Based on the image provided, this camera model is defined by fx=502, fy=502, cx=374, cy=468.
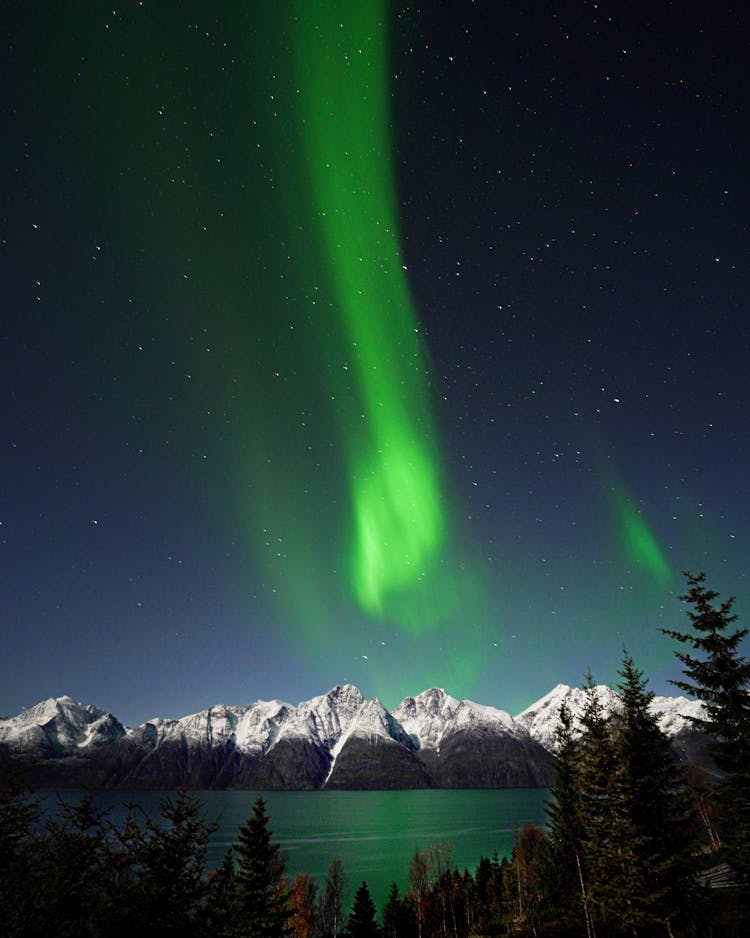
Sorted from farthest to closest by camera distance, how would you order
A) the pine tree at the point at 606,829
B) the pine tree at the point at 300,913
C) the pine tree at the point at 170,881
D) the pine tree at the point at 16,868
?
the pine tree at the point at 300,913 < the pine tree at the point at 606,829 < the pine tree at the point at 170,881 < the pine tree at the point at 16,868

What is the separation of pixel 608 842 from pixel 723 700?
Answer: 7.88 m

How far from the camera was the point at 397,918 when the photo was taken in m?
56.1

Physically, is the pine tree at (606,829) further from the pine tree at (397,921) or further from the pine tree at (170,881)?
the pine tree at (397,921)

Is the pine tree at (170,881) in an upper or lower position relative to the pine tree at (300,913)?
upper

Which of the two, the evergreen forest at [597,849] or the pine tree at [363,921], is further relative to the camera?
the pine tree at [363,921]

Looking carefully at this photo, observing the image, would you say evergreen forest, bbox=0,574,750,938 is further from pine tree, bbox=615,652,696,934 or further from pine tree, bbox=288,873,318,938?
pine tree, bbox=288,873,318,938

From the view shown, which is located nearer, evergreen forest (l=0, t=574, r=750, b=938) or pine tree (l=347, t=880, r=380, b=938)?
evergreen forest (l=0, t=574, r=750, b=938)

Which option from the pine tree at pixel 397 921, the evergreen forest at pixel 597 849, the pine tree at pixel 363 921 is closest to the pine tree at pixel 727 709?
the evergreen forest at pixel 597 849

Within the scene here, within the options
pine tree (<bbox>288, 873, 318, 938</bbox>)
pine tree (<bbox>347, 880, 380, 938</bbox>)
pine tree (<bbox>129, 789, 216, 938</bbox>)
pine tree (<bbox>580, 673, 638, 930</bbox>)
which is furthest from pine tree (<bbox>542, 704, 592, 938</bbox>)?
pine tree (<bbox>288, 873, 318, 938</bbox>)

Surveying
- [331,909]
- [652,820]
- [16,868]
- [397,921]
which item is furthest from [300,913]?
[652,820]

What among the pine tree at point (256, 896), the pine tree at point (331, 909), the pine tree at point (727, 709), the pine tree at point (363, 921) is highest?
the pine tree at point (727, 709)

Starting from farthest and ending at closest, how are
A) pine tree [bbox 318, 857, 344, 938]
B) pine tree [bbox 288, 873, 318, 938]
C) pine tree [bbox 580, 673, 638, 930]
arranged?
pine tree [bbox 318, 857, 344, 938] < pine tree [bbox 288, 873, 318, 938] < pine tree [bbox 580, 673, 638, 930]

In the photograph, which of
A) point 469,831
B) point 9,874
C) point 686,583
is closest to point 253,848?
point 9,874

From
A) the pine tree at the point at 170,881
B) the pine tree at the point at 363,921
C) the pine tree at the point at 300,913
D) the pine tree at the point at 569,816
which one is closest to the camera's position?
the pine tree at the point at 170,881
